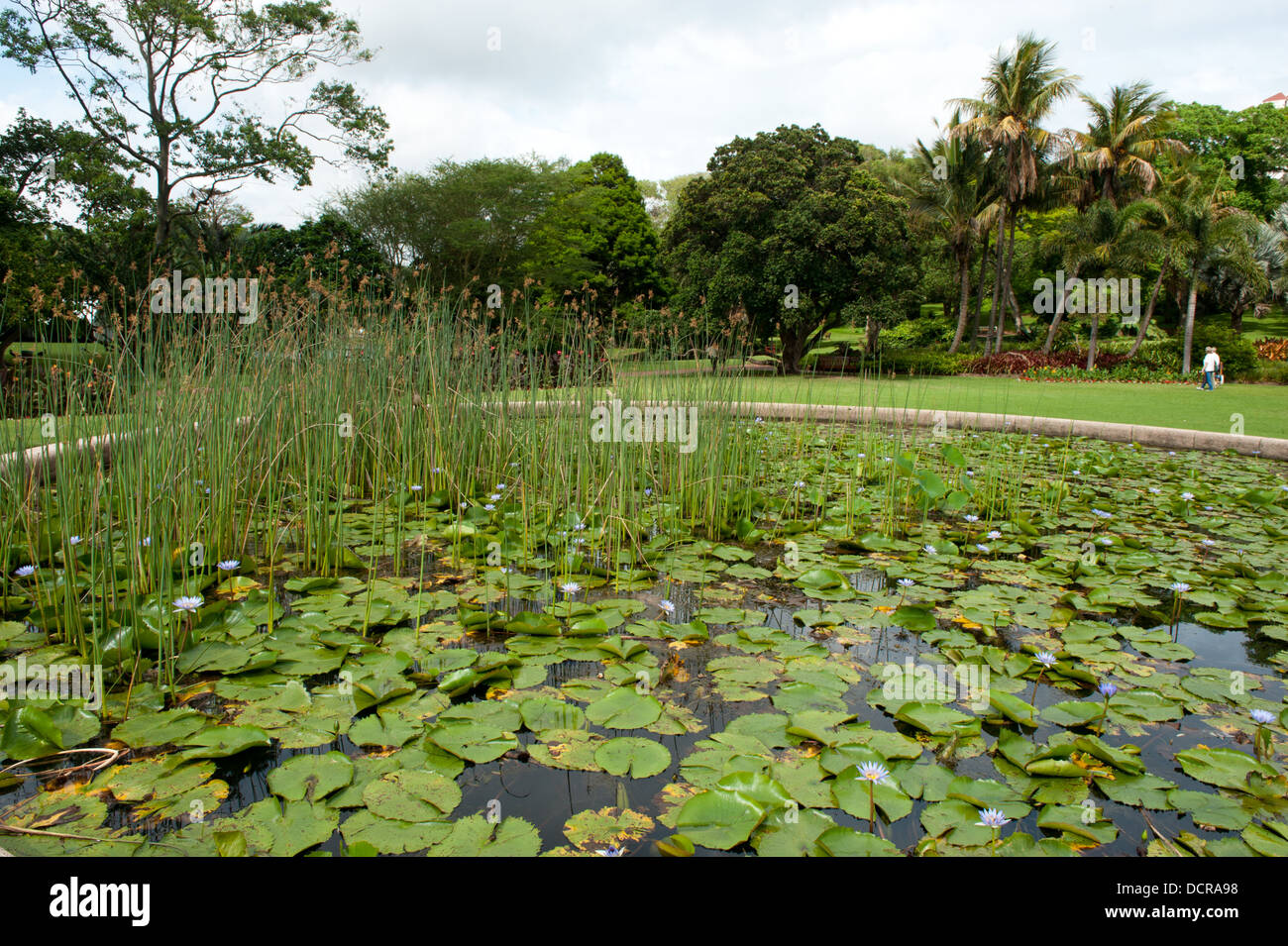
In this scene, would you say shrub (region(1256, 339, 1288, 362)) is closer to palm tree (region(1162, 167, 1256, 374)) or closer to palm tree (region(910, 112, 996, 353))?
palm tree (region(1162, 167, 1256, 374))

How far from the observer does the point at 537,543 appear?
2648 mm

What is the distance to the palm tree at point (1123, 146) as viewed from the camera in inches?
698

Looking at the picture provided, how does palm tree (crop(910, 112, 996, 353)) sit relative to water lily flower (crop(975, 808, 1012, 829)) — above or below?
above

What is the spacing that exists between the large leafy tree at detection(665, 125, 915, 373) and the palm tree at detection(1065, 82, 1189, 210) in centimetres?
785

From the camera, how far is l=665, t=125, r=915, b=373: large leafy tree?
12938mm

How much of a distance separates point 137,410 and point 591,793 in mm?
1479

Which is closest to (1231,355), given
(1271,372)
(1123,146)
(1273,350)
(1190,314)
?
(1271,372)

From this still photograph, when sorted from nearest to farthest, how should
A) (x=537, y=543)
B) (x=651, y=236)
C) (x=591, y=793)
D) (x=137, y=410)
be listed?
(x=591, y=793), (x=137, y=410), (x=537, y=543), (x=651, y=236)

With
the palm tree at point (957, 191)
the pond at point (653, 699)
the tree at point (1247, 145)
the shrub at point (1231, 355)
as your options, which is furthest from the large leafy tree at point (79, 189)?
the tree at point (1247, 145)

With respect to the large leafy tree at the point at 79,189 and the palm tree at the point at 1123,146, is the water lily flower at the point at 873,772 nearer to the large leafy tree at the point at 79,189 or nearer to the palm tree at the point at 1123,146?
the large leafy tree at the point at 79,189

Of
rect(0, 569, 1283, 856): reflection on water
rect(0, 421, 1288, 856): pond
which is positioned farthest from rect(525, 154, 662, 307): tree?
rect(0, 569, 1283, 856): reflection on water

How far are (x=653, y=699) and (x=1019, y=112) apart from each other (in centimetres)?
2016
